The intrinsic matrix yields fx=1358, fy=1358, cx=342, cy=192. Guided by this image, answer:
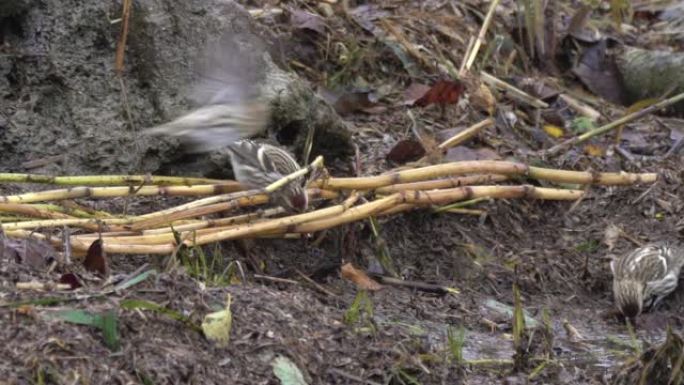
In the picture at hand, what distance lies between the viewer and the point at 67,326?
13.2ft

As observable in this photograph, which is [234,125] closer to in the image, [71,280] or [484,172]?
[484,172]

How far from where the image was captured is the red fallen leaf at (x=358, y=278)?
622 cm

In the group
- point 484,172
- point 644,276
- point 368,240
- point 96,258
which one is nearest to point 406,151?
point 484,172

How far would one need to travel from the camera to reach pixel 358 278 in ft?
20.5

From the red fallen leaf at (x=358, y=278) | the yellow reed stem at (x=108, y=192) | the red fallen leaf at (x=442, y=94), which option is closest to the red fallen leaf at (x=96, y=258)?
the yellow reed stem at (x=108, y=192)

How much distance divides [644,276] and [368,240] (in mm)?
1322

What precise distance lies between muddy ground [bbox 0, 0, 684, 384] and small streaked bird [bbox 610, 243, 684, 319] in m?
0.10

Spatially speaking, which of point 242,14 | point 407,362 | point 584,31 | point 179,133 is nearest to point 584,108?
point 584,31

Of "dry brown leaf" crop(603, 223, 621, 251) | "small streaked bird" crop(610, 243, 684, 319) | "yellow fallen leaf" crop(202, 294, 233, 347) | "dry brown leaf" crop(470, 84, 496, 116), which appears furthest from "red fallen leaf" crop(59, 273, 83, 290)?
"dry brown leaf" crop(470, 84, 496, 116)

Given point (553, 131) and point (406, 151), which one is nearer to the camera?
point (406, 151)

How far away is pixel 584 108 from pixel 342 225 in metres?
3.41

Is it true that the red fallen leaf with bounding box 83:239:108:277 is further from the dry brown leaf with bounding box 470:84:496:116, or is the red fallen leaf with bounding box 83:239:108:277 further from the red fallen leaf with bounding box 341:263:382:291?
the dry brown leaf with bounding box 470:84:496:116

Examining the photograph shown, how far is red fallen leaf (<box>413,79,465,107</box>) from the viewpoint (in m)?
8.20

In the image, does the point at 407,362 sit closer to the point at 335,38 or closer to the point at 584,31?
the point at 335,38
